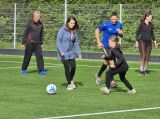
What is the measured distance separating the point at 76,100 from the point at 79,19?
A: 11364 millimetres

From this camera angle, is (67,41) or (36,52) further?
(36,52)

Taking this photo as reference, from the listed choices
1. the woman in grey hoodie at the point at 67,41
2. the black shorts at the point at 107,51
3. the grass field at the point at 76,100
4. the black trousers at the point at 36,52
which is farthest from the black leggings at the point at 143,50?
the woman in grey hoodie at the point at 67,41

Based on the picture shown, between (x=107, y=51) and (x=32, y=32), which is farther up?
(x=32, y=32)

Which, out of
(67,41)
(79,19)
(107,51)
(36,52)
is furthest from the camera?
(79,19)

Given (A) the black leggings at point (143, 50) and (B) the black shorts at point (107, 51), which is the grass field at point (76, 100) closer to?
(B) the black shorts at point (107, 51)

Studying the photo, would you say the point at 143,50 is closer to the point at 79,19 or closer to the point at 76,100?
the point at 76,100

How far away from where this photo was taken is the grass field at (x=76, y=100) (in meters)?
7.07

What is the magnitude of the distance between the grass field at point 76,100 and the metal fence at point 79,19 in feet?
21.6

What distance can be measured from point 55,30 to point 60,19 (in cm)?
63

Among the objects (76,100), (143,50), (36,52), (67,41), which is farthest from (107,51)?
(36,52)

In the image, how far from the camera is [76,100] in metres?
8.41

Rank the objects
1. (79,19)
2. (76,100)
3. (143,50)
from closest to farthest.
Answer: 1. (76,100)
2. (143,50)
3. (79,19)

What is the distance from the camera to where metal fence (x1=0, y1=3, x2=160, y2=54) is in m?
18.6

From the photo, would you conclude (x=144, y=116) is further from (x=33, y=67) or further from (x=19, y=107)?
(x=33, y=67)
